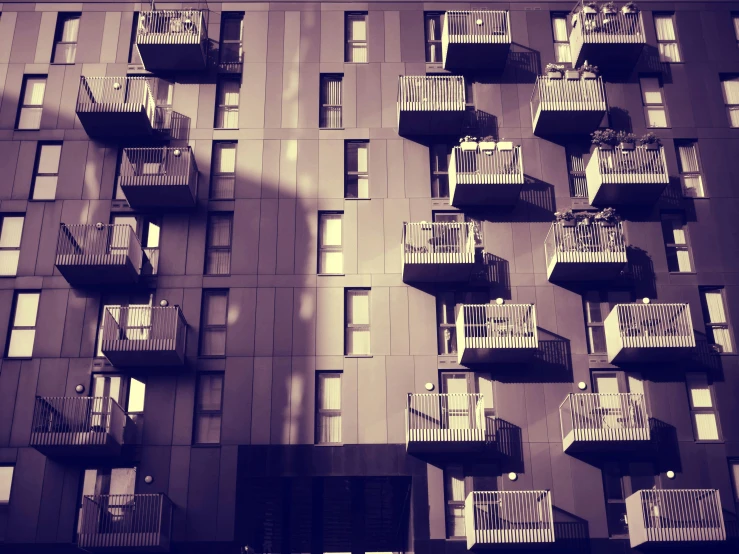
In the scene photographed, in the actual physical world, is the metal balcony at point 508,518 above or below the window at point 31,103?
below

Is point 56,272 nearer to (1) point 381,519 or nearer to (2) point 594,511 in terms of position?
(1) point 381,519

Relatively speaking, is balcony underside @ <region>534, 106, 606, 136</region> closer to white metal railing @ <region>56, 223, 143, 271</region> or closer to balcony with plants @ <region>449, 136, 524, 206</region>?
balcony with plants @ <region>449, 136, 524, 206</region>

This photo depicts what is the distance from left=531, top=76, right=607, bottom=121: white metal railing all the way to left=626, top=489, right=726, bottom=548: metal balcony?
12.8 m

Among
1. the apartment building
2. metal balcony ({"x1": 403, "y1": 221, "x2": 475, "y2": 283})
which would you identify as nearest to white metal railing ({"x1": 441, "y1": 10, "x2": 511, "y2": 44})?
the apartment building

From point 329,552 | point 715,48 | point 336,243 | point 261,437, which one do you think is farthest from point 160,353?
point 715,48

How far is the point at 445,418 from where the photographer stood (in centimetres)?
2712

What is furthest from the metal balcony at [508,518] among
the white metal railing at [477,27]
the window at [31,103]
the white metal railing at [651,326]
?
the window at [31,103]

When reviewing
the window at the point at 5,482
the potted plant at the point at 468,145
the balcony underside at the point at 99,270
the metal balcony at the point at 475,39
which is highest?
the metal balcony at the point at 475,39

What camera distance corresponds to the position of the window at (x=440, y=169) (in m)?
31.2

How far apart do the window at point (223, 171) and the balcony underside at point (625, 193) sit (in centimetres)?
1218

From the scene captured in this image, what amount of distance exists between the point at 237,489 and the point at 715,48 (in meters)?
23.1

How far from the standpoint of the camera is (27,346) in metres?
29.0

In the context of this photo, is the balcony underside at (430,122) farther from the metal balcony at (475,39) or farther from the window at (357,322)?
the window at (357,322)

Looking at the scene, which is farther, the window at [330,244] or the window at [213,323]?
the window at [330,244]
